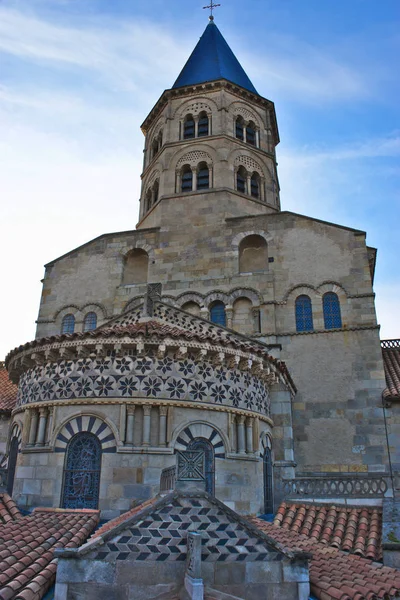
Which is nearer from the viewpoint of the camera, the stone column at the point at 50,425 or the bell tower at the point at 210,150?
the stone column at the point at 50,425

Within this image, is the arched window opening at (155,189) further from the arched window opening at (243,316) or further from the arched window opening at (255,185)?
the arched window opening at (243,316)

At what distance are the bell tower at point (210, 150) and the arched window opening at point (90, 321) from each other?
555 centimetres

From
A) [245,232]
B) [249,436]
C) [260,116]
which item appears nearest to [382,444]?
[249,436]

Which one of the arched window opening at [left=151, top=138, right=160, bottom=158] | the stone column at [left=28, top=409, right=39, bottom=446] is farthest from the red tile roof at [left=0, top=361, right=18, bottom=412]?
the arched window opening at [left=151, top=138, right=160, bottom=158]

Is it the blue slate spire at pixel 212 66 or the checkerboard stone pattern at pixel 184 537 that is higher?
the blue slate spire at pixel 212 66

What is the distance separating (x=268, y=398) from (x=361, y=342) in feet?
20.4

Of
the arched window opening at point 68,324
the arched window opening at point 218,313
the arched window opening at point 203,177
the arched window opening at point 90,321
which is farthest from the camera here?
the arched window opening at point 203,177

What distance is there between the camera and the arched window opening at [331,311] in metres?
21.4

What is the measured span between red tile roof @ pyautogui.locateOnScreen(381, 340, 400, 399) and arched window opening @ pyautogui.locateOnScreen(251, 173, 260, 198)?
9.75m

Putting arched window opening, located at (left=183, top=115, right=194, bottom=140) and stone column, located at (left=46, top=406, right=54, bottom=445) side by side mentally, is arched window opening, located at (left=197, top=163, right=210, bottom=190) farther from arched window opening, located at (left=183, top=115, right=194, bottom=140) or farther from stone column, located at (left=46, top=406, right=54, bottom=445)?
stone column, located at (left=46, top=406, right=54, bottom=445)

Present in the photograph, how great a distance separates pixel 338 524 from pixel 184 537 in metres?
6.38

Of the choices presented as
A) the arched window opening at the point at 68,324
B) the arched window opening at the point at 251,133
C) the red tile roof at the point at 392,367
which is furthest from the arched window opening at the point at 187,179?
the red tile roof at the point at 392,367

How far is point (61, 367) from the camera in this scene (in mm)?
13953

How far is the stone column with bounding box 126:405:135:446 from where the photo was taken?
507 inches
